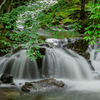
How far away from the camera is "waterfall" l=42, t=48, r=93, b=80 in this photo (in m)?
7.35

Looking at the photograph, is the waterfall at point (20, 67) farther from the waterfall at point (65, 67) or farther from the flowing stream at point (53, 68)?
the waterfall at point (65, 67)

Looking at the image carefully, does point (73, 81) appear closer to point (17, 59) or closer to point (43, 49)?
point (43, 49)

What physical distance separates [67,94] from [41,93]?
3.08 ft

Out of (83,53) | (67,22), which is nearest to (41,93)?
(83,53)

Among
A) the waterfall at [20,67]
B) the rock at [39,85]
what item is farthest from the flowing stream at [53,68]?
the rock at [39,85]

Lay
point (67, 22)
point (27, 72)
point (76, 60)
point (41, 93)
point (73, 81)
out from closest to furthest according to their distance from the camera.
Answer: point (41, 93) → point (73, 81) → point (27, 72) → point (76, 60) → point (67, 22)

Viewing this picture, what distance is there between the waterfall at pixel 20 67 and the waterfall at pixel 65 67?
23.7 inches

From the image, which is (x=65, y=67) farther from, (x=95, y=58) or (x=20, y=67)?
(x=20, y=67)

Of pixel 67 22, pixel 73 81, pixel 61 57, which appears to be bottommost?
pixel 73 81

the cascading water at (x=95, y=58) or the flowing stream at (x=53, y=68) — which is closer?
the flowing stream at (x=53, y=68)

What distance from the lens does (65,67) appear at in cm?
768

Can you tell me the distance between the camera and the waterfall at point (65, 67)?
735 cm

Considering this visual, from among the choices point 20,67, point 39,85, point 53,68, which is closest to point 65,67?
point 53,68

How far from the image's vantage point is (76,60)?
8.05 meters
